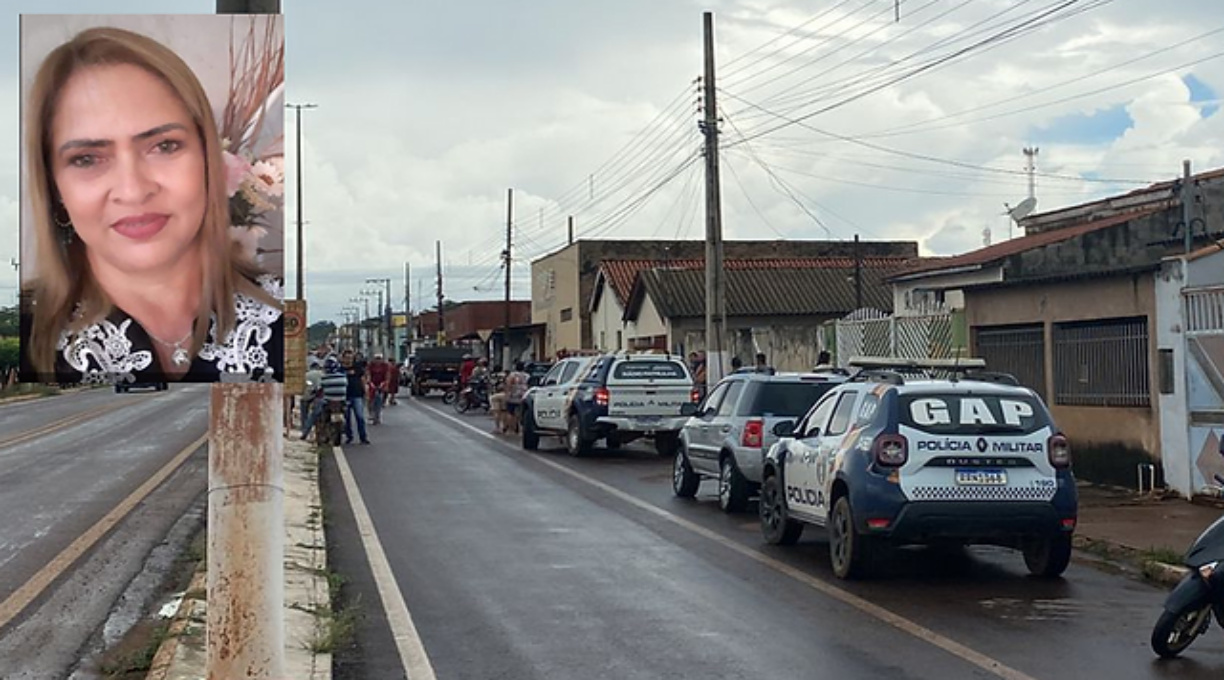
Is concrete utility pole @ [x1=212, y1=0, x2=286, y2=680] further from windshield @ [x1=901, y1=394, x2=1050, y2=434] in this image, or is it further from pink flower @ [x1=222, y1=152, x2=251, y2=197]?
windshield @ [x1=901, y1=394, x2=1050, y2=434]

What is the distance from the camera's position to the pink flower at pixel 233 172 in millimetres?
6398

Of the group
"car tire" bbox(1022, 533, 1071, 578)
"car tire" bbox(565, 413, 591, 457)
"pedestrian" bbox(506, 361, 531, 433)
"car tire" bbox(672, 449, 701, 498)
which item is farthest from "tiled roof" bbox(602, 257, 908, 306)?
"car tire" bbox(1022, 533, 1071, 578)

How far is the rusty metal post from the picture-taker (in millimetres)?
6758

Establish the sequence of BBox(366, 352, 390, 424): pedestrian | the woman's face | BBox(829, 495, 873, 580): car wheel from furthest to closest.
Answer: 1. BBox(366, 352, 390, 424): pedestrian
2. BBox(829, 495, 873, 580): car wheel
3. the woman's face

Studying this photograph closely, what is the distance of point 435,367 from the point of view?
58812 millimetres

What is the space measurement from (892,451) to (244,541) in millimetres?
6066

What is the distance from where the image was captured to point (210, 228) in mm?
6383

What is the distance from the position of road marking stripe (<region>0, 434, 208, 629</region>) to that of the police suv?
6.41 meters

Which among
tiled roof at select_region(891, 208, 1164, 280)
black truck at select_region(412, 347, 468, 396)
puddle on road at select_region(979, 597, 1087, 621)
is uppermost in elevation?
tiled roof at select_region(891, 208, 1164, 280)

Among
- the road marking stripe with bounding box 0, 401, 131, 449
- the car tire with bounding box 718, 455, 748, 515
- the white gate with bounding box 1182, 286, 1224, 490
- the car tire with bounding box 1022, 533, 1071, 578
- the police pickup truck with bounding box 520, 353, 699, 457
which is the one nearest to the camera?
the car tire with bounding box 1022, 533, 1071, 578

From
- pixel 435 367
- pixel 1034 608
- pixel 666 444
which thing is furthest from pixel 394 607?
pixel 435 367

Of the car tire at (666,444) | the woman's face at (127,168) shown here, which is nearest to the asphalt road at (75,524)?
the woman's face at (127,168)

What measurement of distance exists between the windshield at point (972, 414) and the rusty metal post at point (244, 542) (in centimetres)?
612

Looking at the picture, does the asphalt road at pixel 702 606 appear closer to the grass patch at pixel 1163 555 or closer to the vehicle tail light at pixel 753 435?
the grass patch at pixel 1163 555
